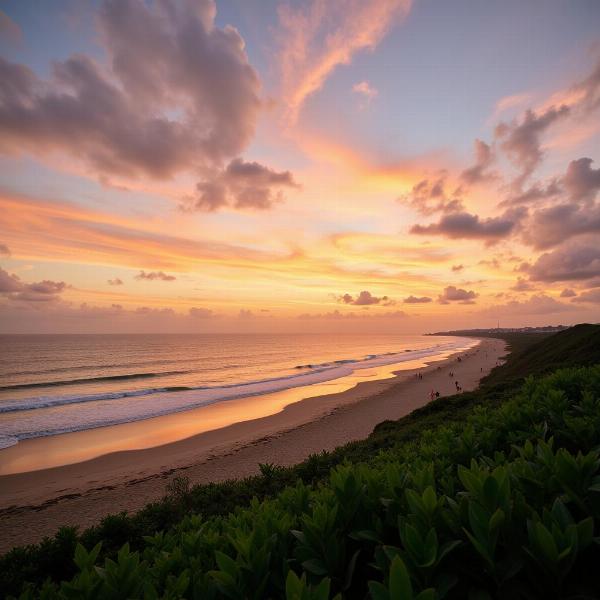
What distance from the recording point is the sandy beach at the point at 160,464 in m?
13.8

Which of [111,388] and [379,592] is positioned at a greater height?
[379,592]

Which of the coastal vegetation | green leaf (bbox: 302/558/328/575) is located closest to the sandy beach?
the coastal vegetation

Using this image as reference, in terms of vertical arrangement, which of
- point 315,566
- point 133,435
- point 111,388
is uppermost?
point 315,566

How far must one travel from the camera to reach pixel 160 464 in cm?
1900

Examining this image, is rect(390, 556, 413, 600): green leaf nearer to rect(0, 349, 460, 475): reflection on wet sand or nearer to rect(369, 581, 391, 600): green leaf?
rect(369, 581, 391, 600): green leaf

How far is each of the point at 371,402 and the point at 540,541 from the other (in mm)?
33661

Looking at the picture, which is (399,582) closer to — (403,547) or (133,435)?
(403,547)

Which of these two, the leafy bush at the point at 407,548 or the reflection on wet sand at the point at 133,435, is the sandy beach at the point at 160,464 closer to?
the reflection on wet sand at the point at 133,435

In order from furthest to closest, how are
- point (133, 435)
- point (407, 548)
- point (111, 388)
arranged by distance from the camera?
point (111, 388) → point (133, 435) → point (407, 548)

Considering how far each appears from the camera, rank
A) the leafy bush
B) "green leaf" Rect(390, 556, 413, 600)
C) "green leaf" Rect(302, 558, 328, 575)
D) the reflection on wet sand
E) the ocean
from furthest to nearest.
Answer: the ocean < the reflection on wet sand < "green leaf" Rect(302, 558, 328, 575) < the leafy bush < "green leaf" Rect(390, 556, 413, 600)

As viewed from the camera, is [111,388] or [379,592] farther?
[111,388]

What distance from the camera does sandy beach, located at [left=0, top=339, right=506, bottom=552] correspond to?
1377 centimetres

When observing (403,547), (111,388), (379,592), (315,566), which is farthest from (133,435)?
(379,592)

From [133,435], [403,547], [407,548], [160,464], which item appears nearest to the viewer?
[407,548]
